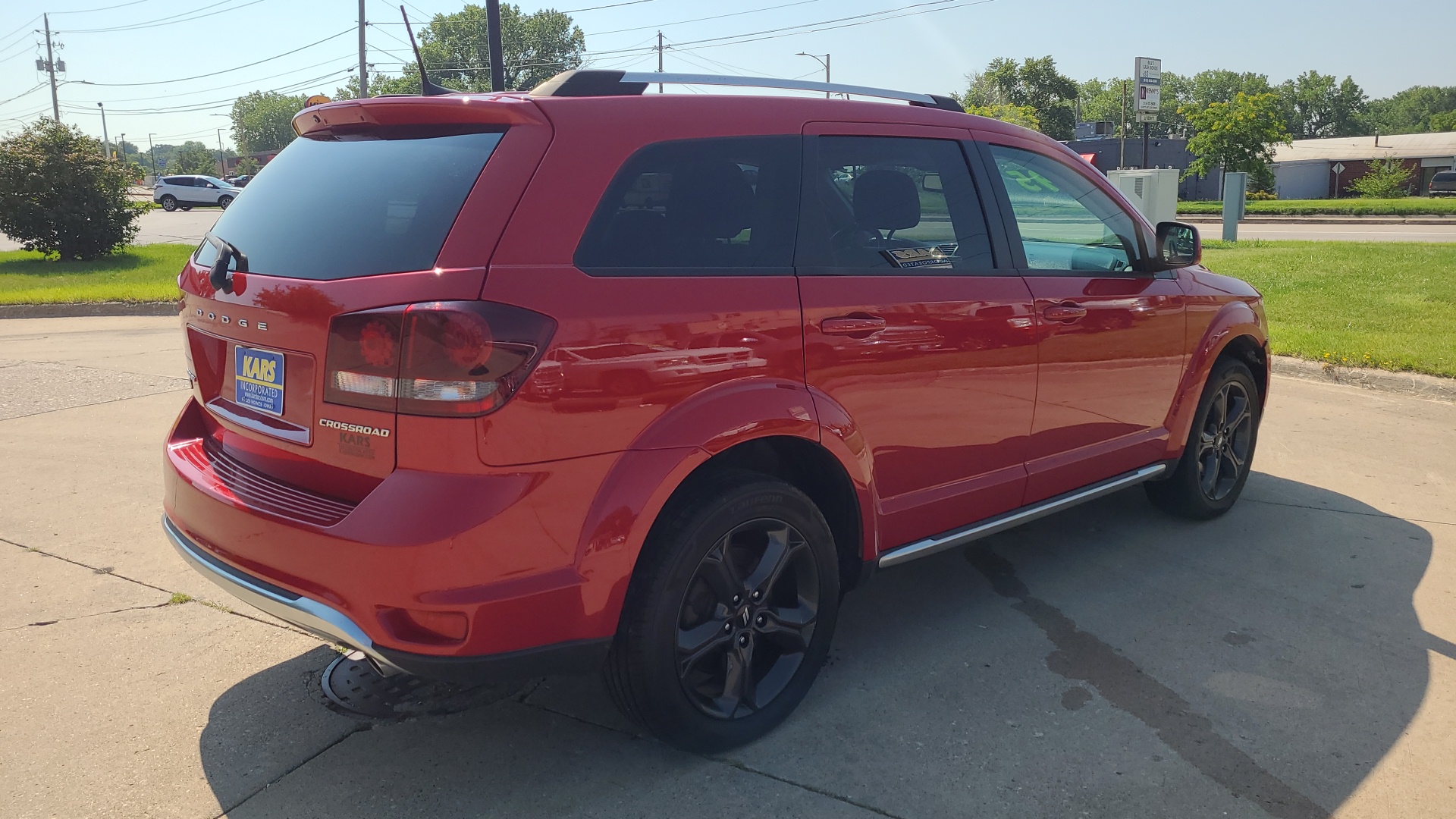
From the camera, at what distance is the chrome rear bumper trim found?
8.41 ft

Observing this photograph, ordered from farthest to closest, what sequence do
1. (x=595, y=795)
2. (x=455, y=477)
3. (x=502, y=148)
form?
(x=595, y=795) → (x=502, y=148) → (x=455, y=477)

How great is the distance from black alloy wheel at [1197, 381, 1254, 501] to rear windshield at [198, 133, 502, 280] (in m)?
3.80

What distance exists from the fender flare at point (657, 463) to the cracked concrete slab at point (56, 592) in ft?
7.85

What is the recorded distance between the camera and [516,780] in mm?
2957

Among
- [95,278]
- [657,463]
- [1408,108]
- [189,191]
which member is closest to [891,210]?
[657,463]

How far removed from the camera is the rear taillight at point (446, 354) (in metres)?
2.45

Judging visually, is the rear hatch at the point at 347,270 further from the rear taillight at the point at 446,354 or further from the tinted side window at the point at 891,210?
the tinted side window at the point at 891,210

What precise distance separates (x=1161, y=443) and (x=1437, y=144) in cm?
7994

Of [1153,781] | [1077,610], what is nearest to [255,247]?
[1153,781]

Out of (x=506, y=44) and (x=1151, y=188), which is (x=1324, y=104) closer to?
(x=506, y=44)

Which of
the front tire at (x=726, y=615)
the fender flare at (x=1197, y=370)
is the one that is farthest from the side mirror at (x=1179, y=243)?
the front tire at (x=726, y=615)

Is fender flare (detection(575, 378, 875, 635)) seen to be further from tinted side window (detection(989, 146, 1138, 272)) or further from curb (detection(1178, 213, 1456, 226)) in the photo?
curb (detection(1178, 213, 1456, 226))

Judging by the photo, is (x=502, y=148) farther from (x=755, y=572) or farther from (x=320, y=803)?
(x=320, y=803)

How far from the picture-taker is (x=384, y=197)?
2.76 metres
